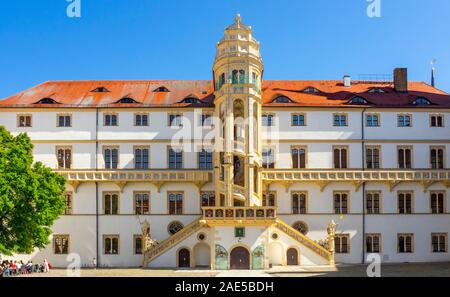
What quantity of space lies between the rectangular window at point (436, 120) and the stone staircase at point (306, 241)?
55.4 feet

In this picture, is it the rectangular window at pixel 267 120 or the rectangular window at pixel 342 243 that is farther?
the rectangular window at pixel 267 120

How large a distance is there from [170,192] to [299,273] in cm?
1539

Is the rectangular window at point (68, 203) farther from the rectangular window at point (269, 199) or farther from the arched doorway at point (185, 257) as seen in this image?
the rectangular window at point (269, 199)

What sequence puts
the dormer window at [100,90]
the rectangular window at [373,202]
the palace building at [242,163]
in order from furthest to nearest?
the dormer window at [100,90]
the rectangular window at [373,202]
the palace building at [242,163]

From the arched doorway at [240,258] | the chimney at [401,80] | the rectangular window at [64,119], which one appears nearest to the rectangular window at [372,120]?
the chimney at [401,80]

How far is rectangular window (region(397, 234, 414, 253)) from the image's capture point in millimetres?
55625

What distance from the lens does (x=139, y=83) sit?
62031 millimetres

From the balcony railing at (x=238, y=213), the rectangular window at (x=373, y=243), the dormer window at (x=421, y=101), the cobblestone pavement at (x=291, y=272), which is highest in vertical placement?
the dormer window at (x=421, y=101)

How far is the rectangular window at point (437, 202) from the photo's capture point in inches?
2219

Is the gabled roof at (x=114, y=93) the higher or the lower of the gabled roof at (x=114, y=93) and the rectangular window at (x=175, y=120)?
the higher

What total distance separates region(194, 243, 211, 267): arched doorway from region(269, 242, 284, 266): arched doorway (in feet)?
18.0

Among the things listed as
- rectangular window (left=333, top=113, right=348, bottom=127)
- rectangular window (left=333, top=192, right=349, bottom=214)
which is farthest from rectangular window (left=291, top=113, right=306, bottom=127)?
rectangular window (left=333, top=192, right=349, bottom=214)
